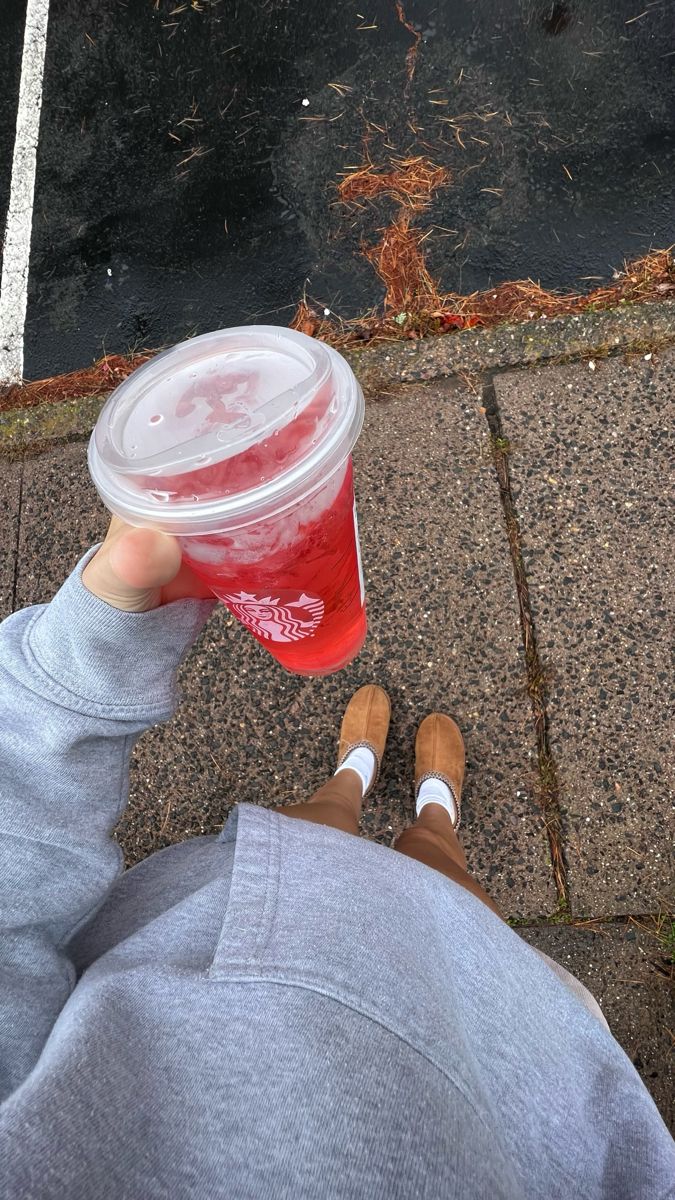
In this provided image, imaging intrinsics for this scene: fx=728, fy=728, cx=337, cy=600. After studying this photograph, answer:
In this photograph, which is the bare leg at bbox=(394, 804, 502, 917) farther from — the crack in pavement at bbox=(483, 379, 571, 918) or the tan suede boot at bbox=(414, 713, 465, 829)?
the crack in pavement at bbox=(483, 379, 571, 918)

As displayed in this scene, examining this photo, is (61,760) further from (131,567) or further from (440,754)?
(440,754)

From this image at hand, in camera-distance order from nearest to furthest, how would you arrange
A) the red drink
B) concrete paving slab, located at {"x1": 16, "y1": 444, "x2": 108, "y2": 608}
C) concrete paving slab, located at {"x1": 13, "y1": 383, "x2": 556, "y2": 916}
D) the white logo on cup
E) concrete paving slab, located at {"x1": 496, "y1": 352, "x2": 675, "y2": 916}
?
1. the red drink
2. the white logo on cup
3. concrete paving slab, located at {"x1": 496, "y1": 352, "x2": 675, "y2": 916}
4. concrete paving slab, located at {"x1": 13, "y1": 383, "x2": 556, "y2": 916}
5. concrete paving slab, located at {"x1": 16, "y1": 444, "x2": 108, "y2": 608}

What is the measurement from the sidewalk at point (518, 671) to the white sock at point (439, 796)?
120mm

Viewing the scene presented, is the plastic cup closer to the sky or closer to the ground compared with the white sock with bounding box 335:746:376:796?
closer to the sky

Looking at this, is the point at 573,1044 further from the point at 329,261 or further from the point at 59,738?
the point at 329,261

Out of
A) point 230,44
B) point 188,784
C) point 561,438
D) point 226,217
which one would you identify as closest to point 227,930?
point 188,784

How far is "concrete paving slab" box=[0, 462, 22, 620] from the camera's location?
254 centimetres

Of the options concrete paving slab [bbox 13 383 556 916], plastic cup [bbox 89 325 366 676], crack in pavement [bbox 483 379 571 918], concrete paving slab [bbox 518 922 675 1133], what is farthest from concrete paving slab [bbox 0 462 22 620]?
concrete paving slab [bbox 518 922 675 1133]

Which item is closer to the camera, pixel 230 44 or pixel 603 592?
pixel 603 592

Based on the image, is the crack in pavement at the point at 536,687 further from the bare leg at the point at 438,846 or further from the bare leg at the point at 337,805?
the bare leg at the point at 337,805

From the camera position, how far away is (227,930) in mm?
1015

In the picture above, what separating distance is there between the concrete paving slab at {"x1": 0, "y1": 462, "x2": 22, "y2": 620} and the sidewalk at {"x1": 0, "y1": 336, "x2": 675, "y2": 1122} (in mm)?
93

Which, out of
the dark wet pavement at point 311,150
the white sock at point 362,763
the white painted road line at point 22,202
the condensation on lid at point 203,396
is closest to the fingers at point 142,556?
the condensation on lid at point 203,396

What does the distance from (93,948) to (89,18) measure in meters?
3.47
